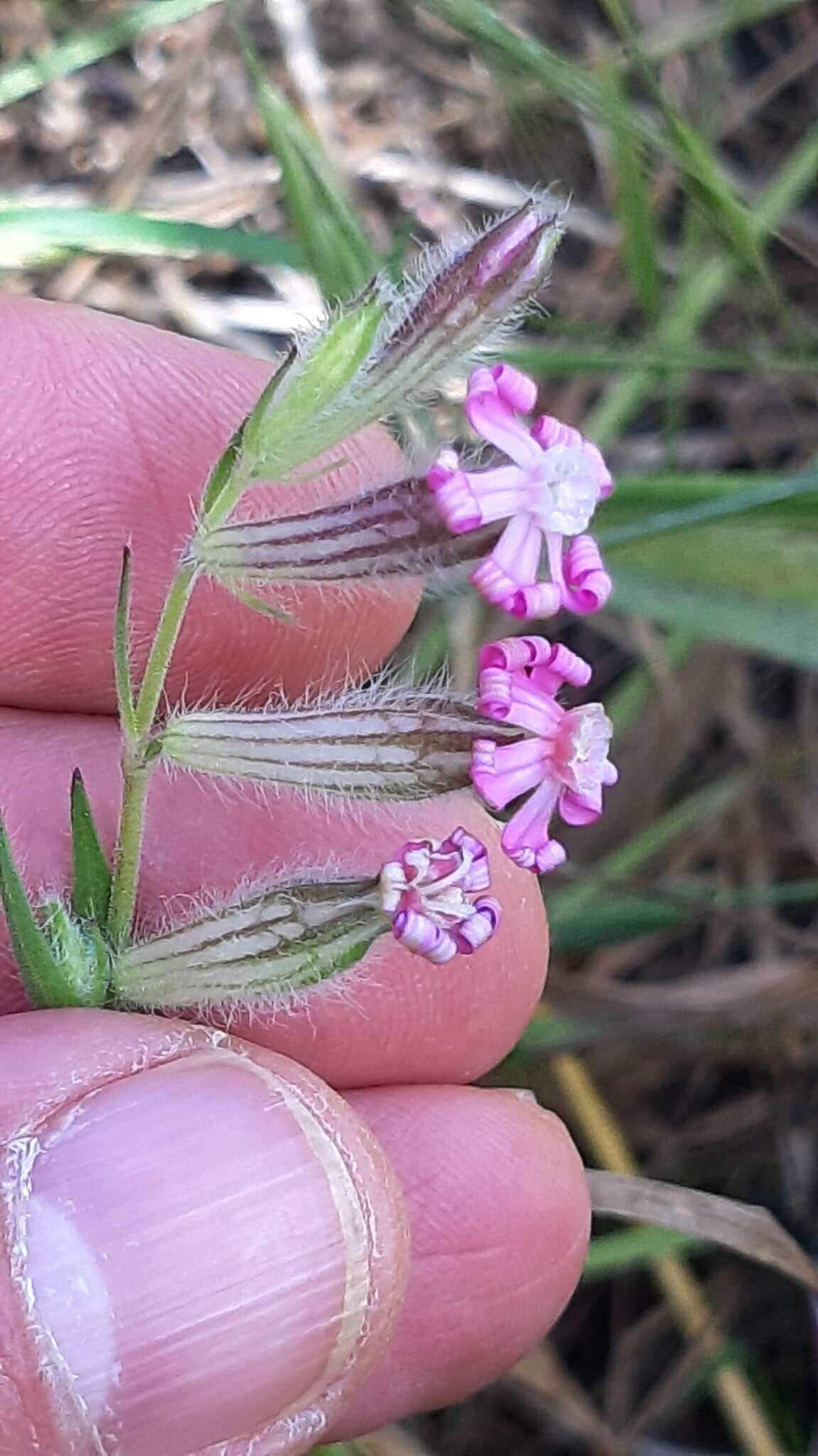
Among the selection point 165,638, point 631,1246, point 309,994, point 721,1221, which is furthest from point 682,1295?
point 165,638

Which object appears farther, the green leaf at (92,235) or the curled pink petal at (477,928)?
the green leaf at (92,235)

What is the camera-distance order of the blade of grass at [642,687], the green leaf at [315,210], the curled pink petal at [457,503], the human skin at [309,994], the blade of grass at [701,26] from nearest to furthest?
the curled pink petal at [457,503]
the human skin at [309,994]
the green leaf at [315,210]
the blade of grass at [701,26]
the blade of grass at [642,687]

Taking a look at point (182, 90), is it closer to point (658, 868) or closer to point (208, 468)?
point (208, 468)

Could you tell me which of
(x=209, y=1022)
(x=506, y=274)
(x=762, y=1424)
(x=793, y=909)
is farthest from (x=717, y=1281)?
(x=506, y=274)

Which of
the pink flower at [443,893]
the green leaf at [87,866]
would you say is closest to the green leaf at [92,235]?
the green leaf at [87,866]

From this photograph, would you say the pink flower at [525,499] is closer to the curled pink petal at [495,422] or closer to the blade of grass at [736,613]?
the curled pink petal at [495,422]

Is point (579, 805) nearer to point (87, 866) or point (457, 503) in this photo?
point (457, 503)
